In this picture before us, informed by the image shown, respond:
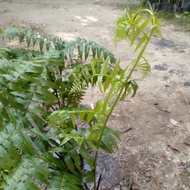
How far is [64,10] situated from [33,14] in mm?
744

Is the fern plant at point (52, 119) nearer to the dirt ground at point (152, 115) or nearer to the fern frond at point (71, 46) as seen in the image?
the fern frond at point (71, 46)

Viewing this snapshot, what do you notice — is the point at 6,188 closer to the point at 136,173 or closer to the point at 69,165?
the point at 69,165

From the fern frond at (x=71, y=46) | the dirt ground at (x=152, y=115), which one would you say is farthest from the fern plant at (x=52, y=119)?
the dirt ground at (x=152, y=115)

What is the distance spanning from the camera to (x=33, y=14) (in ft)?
16.6

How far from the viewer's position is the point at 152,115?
2.43 meters

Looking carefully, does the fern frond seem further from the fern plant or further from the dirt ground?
the dirt ground

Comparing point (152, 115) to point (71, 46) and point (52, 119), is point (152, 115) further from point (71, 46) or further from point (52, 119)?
point (52, 119)

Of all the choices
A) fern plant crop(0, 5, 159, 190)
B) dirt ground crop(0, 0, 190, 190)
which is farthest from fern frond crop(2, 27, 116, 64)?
dirt ground crop(0, 0, 190, 190)

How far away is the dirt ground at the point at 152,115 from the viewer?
180 centimetres

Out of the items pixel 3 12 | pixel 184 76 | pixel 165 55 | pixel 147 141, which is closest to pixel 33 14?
pixel 3 12

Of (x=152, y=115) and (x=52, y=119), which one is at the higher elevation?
(x=52, y=119)

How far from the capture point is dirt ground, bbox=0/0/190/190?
1802 mm

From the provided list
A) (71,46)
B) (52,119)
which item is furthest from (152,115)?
(52,119)

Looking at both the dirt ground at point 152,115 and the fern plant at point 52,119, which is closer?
the fern plant at point 52,119
